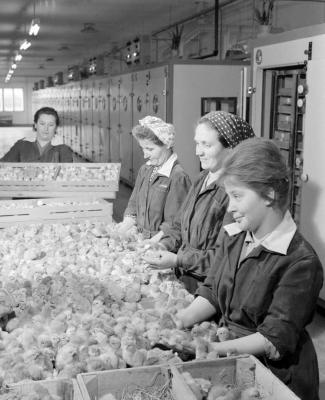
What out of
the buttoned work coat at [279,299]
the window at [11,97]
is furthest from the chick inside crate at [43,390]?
the window at [11,97]

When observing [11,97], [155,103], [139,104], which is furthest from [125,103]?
[11,97]

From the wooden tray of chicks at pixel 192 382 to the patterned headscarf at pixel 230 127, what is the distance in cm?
110

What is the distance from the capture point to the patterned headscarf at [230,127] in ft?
7.61

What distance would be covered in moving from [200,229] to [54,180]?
182 centimetres

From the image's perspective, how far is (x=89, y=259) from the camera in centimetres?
259

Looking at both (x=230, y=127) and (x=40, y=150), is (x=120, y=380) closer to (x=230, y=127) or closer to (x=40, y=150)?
(x=230, y=127)

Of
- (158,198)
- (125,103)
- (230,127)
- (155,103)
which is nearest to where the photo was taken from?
(230,127)

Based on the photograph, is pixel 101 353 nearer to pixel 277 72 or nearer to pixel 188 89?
pixel 277 72

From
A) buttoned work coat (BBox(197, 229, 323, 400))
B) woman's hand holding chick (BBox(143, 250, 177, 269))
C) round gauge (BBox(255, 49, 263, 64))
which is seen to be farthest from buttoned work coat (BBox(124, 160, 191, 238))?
round gauge (BBox(255, 49, 263, 64))

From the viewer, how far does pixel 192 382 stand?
4.50 feet

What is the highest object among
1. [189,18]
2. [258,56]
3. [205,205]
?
[189,18]

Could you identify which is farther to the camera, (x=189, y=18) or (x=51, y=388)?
(x=189, y=18)

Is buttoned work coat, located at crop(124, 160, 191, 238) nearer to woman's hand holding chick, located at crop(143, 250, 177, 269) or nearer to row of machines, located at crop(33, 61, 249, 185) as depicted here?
woman's hand holding chick, located at crop(143, 250, 177, 269)

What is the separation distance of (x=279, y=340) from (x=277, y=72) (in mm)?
3400
